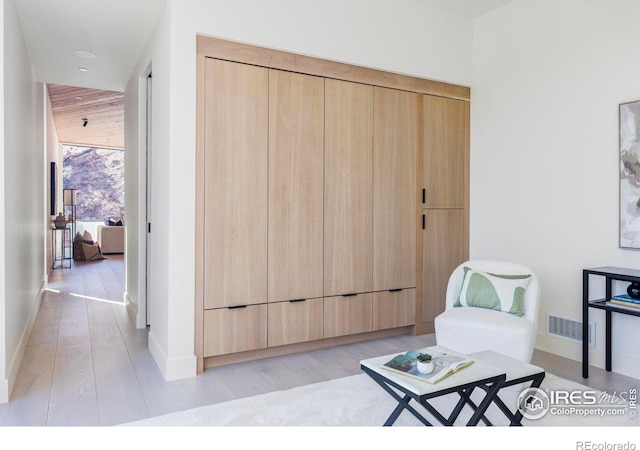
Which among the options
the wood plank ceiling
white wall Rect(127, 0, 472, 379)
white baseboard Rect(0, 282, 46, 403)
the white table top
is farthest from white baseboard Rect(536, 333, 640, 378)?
the wood plank ceiling

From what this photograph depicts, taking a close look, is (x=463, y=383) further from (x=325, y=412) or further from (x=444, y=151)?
(x=444, y=151)

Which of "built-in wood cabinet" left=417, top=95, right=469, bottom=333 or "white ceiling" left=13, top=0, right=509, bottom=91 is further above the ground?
"white ceiling" left=13, top=0, right=509, bottom=91

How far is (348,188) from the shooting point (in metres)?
3.87

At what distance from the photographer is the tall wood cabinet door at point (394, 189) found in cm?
403

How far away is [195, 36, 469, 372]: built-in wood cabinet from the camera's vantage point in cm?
330

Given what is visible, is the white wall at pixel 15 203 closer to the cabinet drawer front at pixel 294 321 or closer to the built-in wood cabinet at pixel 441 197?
the cabinet drawer front at pixel 294 321

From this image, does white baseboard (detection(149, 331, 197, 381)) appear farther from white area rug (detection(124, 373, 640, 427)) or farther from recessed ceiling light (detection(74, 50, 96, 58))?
recessed ceiling light (detection(74, 50, 96, 58))

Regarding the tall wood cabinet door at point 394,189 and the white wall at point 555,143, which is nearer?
the white wall at point 555,143

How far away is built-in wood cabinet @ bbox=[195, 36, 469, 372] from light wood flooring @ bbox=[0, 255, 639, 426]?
0.24 m

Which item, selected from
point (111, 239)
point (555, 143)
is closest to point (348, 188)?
point (555, 143)

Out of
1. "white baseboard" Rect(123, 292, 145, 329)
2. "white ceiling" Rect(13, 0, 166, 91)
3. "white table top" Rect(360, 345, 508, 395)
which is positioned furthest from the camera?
"white baseboard" Rect(123, 292, 145, 329)

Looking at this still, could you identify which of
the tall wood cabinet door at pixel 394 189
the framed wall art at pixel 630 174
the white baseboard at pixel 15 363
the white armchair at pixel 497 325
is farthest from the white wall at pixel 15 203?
the framed wall art at pixel 630 174

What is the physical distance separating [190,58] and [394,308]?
2653 millimetres

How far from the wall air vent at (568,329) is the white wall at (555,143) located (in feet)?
0.15
